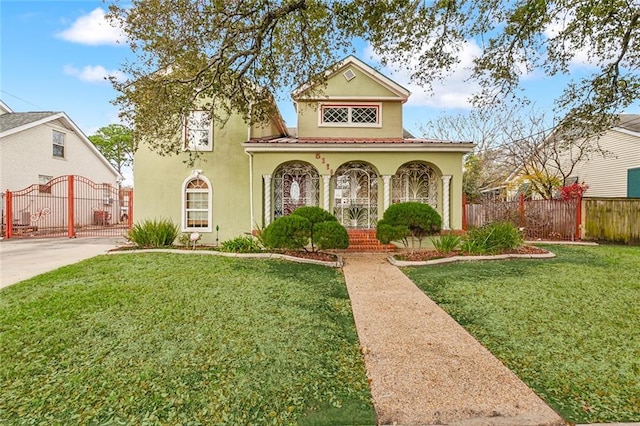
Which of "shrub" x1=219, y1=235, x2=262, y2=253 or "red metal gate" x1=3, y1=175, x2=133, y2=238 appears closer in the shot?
"shrub" x1=219, y1=235, x2=262, y2=253

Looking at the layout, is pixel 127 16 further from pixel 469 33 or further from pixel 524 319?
pixel 524 319

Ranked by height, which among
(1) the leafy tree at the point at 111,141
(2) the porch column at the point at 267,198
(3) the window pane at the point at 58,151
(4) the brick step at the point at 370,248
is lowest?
(4) the brick step at the point at 370,248

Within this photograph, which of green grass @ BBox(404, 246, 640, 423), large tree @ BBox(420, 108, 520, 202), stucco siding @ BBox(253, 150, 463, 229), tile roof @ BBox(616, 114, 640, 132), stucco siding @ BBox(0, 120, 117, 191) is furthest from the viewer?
large tree @ BBox(420, 108, 520, 202)

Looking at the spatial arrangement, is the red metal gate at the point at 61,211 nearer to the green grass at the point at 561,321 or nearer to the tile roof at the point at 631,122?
the green grass at the point at 561,321

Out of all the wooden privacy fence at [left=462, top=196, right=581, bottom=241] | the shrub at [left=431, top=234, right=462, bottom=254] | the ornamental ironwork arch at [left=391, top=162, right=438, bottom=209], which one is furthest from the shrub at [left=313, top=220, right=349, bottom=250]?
the wooden privacy fence at [left=462, top=196, right=581, bottom=241]

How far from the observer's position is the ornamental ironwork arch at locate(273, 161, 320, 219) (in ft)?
42.5

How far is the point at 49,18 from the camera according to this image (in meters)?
9.77

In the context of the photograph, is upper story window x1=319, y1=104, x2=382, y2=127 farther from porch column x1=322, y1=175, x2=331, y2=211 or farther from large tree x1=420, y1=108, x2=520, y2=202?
large tree x1=420, y1=108, x2=520, y2=202

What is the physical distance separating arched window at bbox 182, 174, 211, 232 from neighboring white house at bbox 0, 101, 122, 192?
37.3 ft

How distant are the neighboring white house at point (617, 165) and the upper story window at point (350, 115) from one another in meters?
11.3

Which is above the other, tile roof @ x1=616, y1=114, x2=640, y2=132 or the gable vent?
the gable vent

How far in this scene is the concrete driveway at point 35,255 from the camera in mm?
7418

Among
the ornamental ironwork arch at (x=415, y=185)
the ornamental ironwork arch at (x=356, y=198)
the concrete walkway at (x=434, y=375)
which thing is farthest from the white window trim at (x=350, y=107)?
the concrete walkway at (x=434, y=375)

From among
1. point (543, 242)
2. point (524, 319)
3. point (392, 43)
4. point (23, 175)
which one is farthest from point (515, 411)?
point (23, 175)
